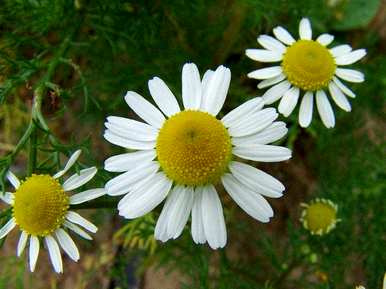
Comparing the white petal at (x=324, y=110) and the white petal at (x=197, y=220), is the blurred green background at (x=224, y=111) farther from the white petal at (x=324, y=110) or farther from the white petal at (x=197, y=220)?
the white petal at (x=197, y=220)

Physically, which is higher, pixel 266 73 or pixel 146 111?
pixel 266 73

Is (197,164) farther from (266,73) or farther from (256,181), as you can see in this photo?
(266,73)

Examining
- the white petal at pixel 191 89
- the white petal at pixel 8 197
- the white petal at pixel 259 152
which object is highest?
the white petal at pixel 191 89

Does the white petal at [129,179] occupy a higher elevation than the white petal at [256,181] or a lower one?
lower

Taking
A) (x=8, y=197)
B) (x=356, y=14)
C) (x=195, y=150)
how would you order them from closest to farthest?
(x=195, y=150), (x=8, y=197), (x=356, y=14)

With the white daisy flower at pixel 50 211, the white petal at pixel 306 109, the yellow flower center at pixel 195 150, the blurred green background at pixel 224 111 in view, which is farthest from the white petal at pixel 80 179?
the white petal at pixel 306 109

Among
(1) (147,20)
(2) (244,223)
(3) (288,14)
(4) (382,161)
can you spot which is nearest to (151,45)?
(1) (147,20)

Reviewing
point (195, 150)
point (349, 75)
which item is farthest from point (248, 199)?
point (349, 75)
